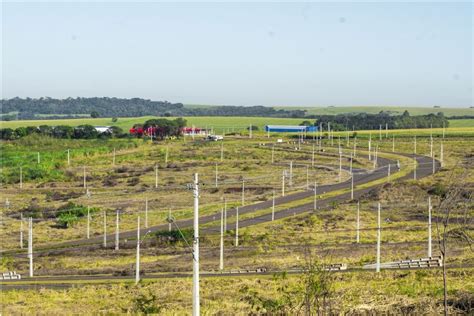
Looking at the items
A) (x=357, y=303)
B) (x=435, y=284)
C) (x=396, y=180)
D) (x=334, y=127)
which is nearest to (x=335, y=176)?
(x=396, y=180)

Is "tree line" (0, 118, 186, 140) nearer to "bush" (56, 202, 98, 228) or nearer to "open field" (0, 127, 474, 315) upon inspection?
"open field" (0, 127, 474, 315)

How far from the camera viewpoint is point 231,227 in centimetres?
6122

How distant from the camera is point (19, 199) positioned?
8406 cm

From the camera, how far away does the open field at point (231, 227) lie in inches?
1300

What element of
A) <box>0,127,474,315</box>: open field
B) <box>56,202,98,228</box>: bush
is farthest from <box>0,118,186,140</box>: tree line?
<box>56,202,98,228</box>: bush

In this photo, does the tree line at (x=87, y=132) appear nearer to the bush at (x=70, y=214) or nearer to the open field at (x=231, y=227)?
the open field at (x=231, y=227)

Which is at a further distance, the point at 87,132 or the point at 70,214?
the point at 87,132

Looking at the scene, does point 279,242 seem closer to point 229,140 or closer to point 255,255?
point 255,255

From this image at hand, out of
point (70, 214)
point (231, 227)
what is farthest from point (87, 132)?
point (231, 227)

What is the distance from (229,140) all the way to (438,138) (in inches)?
1605

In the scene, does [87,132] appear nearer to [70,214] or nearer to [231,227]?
[70,214]

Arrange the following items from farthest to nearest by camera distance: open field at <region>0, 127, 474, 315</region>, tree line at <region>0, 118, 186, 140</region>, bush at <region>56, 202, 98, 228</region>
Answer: tree line at <region>0, 118, 186, 140</region> < bush at <region>56, 202, 98, 228</region> < open field at <region>0, 127, 474, 315</region>

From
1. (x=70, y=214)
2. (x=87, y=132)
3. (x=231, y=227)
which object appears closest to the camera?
(x=231, y=227)

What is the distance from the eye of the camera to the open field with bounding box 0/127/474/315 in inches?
1300
